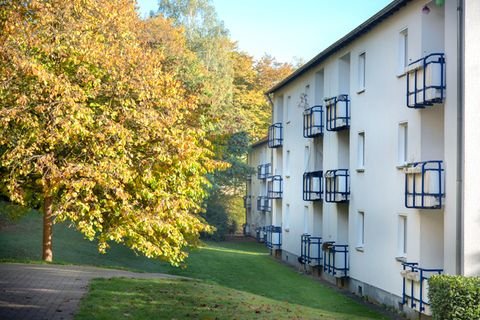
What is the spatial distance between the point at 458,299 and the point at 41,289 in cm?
939

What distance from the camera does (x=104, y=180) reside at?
18.9m

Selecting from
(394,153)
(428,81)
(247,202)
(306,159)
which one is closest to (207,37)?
(247,202)

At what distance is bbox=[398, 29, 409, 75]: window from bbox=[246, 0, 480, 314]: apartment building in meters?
0.04

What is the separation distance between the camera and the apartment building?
19172mm

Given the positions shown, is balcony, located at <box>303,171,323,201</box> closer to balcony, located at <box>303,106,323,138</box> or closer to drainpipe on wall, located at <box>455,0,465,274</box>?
balcony, located at <box>303,106,323,138</box>

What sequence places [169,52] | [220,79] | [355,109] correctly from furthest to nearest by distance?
[220,79]
[169,52]
[355,109]

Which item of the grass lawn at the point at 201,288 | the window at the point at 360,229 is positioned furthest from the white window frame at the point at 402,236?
the window at the point at 360,229

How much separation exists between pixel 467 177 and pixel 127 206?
903cm

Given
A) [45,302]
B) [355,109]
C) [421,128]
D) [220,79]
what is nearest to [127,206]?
[45,302]

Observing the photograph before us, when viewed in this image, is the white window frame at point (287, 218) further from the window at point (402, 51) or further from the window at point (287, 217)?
the window at point (402, 51)

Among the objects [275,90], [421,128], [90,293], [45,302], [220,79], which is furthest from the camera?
[220,79]

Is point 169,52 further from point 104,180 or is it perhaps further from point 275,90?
point 104,180

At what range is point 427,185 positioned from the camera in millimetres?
20188

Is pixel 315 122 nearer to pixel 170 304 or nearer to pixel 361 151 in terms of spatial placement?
pixel 361 151
